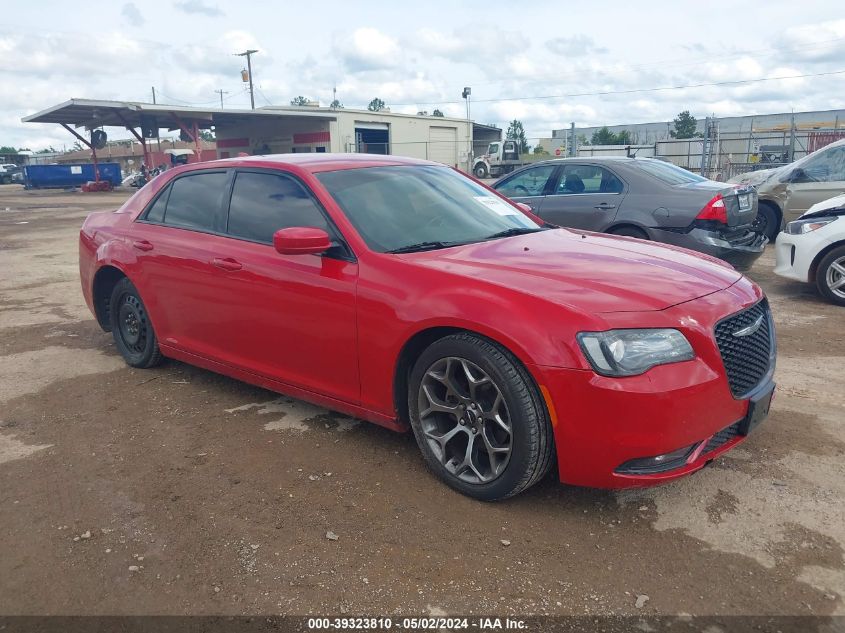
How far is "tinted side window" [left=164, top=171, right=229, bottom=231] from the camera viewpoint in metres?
4.45

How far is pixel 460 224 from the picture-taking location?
13.0ft

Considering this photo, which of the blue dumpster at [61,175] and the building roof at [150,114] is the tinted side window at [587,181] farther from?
the blue dumpster at [61,175]

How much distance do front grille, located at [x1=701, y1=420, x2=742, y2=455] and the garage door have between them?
41126mm

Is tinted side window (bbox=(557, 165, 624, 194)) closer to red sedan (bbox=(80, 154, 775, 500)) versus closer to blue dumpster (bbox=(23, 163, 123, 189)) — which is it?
red sedan (bbox=(80, 154, 775, 500))

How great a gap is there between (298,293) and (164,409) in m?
1.44

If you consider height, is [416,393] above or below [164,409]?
above

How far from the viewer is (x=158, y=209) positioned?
16.1 feet

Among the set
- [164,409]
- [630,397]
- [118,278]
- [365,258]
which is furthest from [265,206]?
[630,397]

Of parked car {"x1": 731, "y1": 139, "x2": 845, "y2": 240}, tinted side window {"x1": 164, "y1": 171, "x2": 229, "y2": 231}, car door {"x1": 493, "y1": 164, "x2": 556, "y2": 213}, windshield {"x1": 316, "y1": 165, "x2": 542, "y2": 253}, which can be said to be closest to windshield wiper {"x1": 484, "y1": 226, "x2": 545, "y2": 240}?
A: windshield {"x1": 316, "y1": 165, "x2": 542, "y2": 253}

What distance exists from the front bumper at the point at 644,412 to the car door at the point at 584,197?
4.93 metres

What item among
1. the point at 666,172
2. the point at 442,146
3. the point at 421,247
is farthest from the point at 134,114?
the point at 421,247

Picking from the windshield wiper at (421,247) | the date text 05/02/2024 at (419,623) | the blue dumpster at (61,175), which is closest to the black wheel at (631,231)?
the windshield wiper at (421,247)

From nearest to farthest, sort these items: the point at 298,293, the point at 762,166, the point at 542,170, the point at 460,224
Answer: the point at 298,293 → the point at 460,224 → the point at 542,170 → the point at 762,166

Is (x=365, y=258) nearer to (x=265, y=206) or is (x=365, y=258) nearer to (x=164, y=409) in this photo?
(x=265, y=206)
